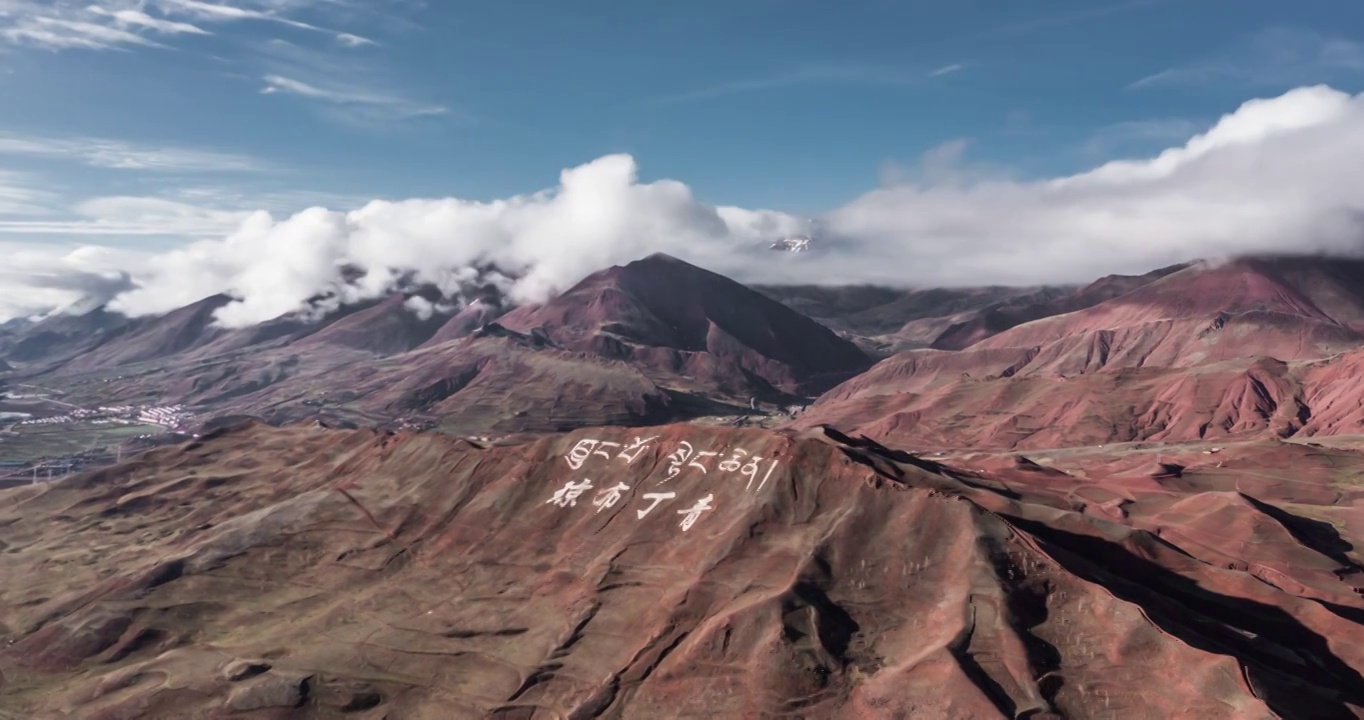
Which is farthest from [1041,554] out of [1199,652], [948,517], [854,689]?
[854,689]

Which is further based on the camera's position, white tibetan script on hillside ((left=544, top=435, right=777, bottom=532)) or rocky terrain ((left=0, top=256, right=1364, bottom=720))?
white tibetan script on hillside ((left=544, top=435, right=777, bottom=532))

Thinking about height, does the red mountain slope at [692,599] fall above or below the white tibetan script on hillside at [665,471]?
below

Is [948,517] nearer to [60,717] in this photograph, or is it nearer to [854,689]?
[854,689]

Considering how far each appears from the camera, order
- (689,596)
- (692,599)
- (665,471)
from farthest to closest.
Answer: (665,471), (689,596), (692,599)

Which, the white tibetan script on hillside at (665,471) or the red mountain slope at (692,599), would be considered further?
the white tibetan script on hillside at (665,471)

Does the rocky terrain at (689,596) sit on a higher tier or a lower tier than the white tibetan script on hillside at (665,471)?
lower

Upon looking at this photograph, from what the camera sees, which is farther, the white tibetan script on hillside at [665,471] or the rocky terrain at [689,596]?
the white tibetan script on hillside at [665,471]

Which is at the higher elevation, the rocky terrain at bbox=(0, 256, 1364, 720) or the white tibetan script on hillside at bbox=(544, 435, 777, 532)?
the white tibetan script on hillside at bbox=(544, 435, 777, 532)

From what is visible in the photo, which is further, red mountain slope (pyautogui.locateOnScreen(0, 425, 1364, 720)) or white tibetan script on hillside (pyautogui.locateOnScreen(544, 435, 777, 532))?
white tibetan script on hillside (pyautogui.locateOnScreen(544, 435, 777, 532))

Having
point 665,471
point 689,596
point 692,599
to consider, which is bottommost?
point 692,599

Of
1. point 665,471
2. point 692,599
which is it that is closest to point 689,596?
point 692,599

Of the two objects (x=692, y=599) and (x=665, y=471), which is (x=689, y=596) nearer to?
(x=692, y=599)

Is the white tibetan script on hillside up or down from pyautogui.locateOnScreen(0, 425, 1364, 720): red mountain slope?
up
